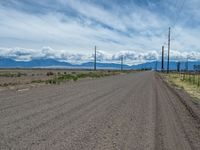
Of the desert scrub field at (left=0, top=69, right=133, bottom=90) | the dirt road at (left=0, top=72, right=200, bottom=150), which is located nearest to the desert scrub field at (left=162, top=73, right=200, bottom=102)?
the dirt road at (left=0, top=72, right=200, bottom=150)

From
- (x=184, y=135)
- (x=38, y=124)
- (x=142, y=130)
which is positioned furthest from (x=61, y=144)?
(x=184, y=135)

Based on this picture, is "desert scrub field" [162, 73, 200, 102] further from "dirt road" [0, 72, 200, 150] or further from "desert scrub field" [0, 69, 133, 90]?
"desert scrub field" [0, 69, 133, 90]

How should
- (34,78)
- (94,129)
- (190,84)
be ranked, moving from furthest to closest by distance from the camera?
(34,78) → (190,84) → (94,129)

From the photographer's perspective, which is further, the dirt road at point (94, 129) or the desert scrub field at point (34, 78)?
the desert scrub field at point (34, 78)

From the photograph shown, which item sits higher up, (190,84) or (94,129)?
(94,129)

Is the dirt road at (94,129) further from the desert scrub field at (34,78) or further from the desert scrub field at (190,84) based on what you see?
the desert scrub field at (34,78)

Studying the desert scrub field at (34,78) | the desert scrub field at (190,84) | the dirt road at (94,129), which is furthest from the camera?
the desert scrub field at (34,78)

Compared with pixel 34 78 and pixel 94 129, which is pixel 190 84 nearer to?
pixel 34 78

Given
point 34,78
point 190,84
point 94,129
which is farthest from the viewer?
point 34,78

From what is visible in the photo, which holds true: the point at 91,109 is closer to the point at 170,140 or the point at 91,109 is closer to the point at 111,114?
the point at 111,114

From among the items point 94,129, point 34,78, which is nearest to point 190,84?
point 34,78

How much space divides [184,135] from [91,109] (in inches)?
198

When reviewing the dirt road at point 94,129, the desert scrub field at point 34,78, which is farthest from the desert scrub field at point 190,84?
the desert scrub field at point 34,78

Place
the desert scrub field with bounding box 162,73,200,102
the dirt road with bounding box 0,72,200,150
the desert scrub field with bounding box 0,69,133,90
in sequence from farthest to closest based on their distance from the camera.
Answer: the desert scrub field with bounding box 0,69,133,90 → the desert scrub field with bounding box 162,73,200,102 → the dirt road with bounding box 0,72,200,150
